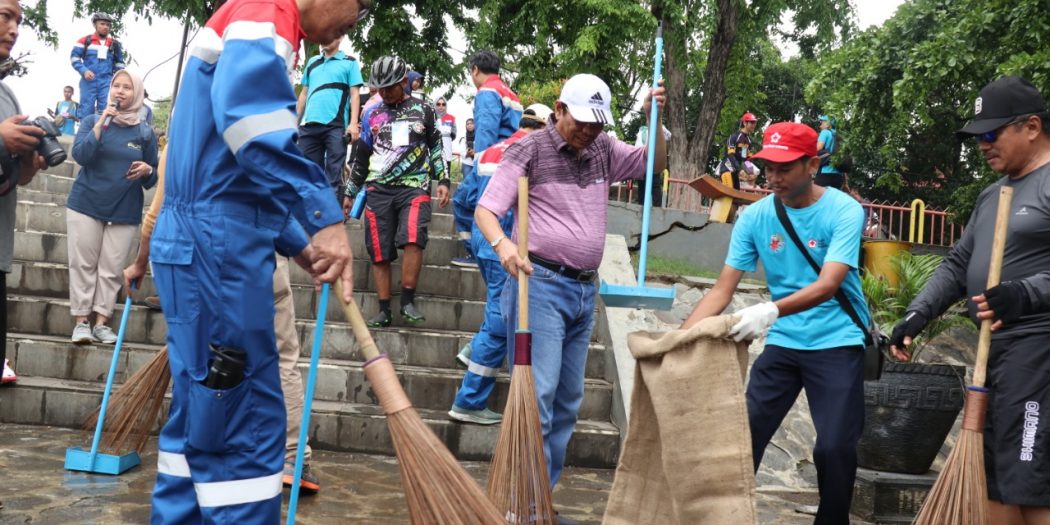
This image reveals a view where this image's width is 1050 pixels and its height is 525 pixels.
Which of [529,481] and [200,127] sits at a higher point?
[200,127]

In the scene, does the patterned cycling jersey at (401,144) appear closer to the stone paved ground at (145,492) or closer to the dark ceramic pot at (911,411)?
the stone paved ground at (145,492)

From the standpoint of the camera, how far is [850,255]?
4371 millimetres

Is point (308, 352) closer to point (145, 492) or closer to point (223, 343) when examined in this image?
point (145, 492)

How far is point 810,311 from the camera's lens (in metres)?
4.54

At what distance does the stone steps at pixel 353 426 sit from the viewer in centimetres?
678

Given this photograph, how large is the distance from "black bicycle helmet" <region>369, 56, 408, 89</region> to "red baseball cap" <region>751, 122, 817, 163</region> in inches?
155

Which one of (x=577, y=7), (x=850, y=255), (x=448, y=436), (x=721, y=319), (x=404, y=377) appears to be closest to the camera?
(x=721, y=319)

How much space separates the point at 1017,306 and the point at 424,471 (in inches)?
92.1

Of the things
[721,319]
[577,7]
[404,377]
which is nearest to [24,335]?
[404,377]

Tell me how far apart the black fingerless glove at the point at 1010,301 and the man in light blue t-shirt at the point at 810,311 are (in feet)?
1.96

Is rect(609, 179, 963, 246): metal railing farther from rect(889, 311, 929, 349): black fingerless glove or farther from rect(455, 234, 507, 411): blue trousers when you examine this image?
rect(889, 311, 929, 349): black fingerless glove

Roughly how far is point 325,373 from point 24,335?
2.35 meters

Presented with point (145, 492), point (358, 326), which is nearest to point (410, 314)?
point (145, 492)

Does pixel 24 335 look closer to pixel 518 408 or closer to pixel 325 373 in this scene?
pixel 325 373
